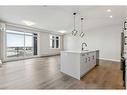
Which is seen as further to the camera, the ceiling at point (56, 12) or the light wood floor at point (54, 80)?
the ceiling at point (56, 12)

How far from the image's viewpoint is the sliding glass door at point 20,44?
8053 millimetres

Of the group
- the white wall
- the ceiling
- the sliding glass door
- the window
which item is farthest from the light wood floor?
the window

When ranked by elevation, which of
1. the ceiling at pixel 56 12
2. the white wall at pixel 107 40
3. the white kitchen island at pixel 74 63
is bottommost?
the white kitchen island at pixel 74 63

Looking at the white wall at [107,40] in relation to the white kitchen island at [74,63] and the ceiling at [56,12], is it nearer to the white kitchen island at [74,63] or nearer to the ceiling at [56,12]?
the ceiling at [56,12]

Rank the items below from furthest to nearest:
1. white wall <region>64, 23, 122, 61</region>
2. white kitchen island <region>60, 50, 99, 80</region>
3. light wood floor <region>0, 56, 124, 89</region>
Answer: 1. white wall <region>64, 23, 122, 61</region>
2. white kitchen island <region>60, 50, 99, 80</region>
3. light wood floor <region>0, 56, 124, 89</region>

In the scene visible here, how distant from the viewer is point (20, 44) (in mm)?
8852

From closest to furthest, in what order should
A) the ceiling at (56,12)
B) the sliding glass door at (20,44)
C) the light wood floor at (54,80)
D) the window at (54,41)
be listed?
the light wood floor at (54,80) < the ceiling at (56,12) < the sliding glass door at (20,44) < the window at (54,41)

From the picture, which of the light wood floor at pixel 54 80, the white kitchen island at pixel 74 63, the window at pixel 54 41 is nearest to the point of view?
the light wood floor at pixel 54 80

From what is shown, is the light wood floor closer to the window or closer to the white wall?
the white wall

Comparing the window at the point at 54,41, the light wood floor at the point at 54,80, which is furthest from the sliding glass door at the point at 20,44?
the light wood floor at the point at 54,80

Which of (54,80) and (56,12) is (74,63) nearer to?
(54,80)

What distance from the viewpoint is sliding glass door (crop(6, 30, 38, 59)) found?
8053 mm

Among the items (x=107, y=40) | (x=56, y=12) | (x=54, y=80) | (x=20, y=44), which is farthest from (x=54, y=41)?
(x=54, y=80)
